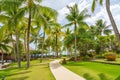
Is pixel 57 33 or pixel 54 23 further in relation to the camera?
pixel 57 33

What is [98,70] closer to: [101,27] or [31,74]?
[31,74]

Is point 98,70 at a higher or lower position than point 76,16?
lower

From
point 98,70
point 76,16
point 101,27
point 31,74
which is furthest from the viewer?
point 101,27

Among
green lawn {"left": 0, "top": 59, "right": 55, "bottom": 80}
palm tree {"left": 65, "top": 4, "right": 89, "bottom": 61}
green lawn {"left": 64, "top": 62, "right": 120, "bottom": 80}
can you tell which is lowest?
green lawn {"left": 0, "top": 59, "right": 55, "bottom": 80}

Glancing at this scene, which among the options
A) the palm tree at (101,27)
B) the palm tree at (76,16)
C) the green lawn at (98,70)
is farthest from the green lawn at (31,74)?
the palm tree at (101,27)

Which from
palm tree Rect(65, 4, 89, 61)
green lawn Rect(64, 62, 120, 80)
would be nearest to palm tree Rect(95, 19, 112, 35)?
palm tree Rect(65, 4, 89, 61)

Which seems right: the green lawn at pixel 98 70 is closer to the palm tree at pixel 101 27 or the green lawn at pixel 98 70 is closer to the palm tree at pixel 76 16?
the palm tree at pixel 76 16

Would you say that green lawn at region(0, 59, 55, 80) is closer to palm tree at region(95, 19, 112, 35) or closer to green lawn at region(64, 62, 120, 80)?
green lawn at region(64, 62, 120, 80)

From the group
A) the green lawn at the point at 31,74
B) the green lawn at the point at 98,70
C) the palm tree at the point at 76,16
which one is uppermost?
the palm tree at the point at 76,16

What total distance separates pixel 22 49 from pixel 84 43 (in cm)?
2027

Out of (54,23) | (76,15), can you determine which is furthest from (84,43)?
(54,23)

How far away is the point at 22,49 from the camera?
67688 millimetres

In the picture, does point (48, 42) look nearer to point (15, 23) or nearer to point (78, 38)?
point (78, 38)

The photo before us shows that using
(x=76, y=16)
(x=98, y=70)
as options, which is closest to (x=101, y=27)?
(x=76, y=16)
